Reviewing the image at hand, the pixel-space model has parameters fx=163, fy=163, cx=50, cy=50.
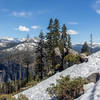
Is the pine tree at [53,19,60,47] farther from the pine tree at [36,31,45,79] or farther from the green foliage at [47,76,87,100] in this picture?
the green foliage at [47,76,87,100]

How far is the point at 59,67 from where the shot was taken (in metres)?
35.3

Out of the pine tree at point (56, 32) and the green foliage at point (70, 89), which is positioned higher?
the pine tree at point (56, 32)


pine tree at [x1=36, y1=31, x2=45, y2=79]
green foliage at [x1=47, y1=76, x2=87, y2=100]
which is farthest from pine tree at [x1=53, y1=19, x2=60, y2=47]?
green foliage at [x1=47, y1=76, x2=87, y2=100]

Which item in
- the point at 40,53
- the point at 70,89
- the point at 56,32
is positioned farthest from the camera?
the point at 56,32

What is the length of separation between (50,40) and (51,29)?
3340 millimetres

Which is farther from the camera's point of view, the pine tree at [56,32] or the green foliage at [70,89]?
the pine tree at [56,32]

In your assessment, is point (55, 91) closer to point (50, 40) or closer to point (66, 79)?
point (66, 79)

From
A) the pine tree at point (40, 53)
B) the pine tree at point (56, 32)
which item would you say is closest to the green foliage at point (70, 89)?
the pine tree at point (40, 53)

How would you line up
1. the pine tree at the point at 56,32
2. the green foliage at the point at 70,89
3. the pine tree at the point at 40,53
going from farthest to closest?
the pine tree at the point at 56,32, the pine tree at the point at 40,53, the green foliage at the point at 70,89

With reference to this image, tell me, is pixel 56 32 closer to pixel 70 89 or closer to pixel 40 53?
pixel 40 53

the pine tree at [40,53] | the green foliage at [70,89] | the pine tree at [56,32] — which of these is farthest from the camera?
the pine tree at [56,32]

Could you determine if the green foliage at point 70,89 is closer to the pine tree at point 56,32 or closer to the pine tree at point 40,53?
the pine tree at point 40,53

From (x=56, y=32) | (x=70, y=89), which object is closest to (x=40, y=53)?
(x=56, y=32)

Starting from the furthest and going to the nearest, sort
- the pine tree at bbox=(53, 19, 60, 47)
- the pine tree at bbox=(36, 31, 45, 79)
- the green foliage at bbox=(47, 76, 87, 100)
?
the pine tree at bbox=(53, 19, 60, 47) < the pine tree at bbox=(36, 31, 45, 79) < the green foliage at bbox=(47, 76, 87, 100)
